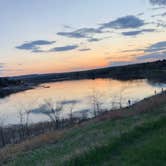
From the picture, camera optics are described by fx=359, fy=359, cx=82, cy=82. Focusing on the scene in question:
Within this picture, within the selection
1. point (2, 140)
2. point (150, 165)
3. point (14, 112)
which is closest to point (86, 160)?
point (150, 165)

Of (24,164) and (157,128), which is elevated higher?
(157,128)

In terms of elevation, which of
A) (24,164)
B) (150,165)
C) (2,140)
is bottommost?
(2,140)

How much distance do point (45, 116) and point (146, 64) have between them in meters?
159

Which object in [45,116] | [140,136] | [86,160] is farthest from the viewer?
[45,116]

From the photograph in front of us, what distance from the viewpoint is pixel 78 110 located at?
46.4 m

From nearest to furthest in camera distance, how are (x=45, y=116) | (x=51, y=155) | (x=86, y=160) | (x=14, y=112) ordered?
(x=86, y=160)
(x=51, y=155)
(x=45, y=116)
(x=14, y=112)

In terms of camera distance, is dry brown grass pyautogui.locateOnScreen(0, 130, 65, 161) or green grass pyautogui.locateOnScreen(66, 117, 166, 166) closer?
green grass pyautogui.locateOnScreen(66, 117, 166, 166)

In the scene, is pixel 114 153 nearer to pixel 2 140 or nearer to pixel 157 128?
pixel 157 128

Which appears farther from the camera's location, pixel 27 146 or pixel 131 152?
pixel 27 146

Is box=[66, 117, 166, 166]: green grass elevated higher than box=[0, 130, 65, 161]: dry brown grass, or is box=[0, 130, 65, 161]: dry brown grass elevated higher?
box=[66, 117, 166, 166]: green grass

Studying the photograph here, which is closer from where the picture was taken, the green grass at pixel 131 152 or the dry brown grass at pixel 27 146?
the green grass at pixel 131 152

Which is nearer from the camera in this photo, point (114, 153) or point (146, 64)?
point (114, 153)

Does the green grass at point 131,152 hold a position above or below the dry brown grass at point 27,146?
above

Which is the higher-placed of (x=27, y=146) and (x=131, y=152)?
(x=131, y=152)
